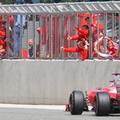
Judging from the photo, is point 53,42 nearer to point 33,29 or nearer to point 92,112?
point 33,29

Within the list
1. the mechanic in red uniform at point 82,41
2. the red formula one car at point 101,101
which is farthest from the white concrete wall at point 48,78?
the red formula one car at point 101,101

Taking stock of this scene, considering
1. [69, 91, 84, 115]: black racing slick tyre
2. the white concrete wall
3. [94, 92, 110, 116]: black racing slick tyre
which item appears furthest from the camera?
the white concrete wall

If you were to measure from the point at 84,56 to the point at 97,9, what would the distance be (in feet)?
4.71

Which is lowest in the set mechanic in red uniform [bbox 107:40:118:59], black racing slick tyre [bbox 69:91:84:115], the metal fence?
black racing slick tyre [bbox 69:91:84:115]

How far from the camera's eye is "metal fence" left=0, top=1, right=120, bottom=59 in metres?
22.1

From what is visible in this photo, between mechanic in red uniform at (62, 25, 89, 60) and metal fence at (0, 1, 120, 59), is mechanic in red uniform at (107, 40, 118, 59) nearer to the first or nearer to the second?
metal fence at (0, 1, 120, 59)

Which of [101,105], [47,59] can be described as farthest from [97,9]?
[101,105]

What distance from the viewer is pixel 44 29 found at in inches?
898

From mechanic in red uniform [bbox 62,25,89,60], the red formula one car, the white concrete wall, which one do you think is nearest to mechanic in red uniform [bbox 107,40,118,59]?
the white concrete wall

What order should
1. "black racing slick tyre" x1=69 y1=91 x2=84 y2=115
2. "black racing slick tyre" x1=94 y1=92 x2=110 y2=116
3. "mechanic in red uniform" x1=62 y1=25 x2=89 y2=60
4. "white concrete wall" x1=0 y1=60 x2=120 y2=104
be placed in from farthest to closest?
"mechanic in red uniform" x1=62 y1=25 x2=89 y2=60
"white concrete wall" x1=0 y1=60 x2=120 y2=104
"black racing slick tyre" x1=69 y1=91 x2=84 y2=115
"black racing slick tyre" x1=94 y1=92 x2=110 y2=116

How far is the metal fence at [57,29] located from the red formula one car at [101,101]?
5.05 m

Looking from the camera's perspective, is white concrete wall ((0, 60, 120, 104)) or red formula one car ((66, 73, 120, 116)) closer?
red formula one car ((66, 73, 120, 116))

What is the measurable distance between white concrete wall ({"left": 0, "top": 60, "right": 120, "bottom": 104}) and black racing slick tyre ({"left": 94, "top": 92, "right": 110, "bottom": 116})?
215 inches

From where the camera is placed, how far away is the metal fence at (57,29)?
22.1 meters
